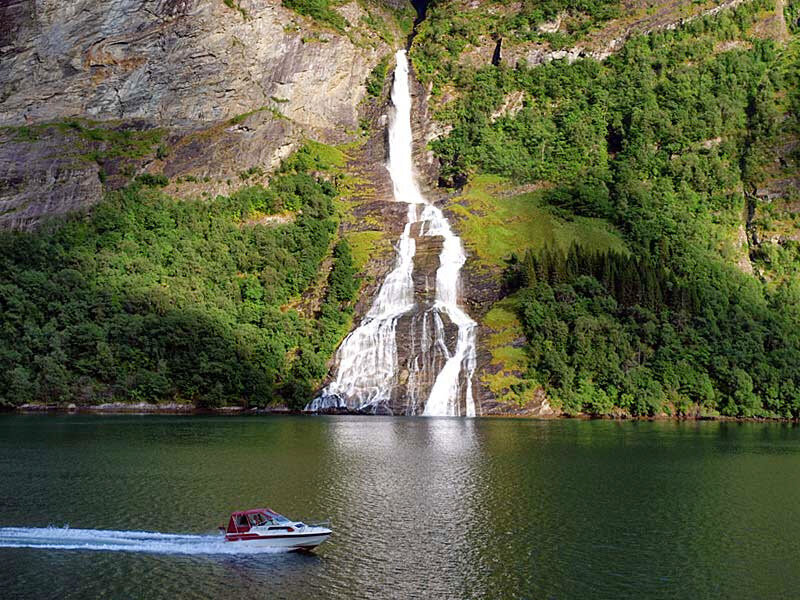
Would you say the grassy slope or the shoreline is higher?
the grassy slope

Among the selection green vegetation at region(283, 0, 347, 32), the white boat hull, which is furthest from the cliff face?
the white boat hull

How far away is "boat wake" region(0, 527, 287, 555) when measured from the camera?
26469 millimetres

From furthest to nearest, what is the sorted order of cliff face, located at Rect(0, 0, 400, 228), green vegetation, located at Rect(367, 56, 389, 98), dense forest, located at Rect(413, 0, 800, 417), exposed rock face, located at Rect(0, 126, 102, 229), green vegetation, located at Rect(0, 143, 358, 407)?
green vegetation, located at Rect(367, 56, 389, 98)
cliff face, located at Rect(0, 0, 400, 228)
exposed rock face, located at Rect(0, 126, 102, 229)
green vegetation, located at Rect(0, 143, 358, 407)
dense forest, located at Rect(413, 0, 800, 417)

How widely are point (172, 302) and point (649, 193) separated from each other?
69248mm

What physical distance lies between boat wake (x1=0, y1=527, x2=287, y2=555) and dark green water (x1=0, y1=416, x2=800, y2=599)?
0.40 metres

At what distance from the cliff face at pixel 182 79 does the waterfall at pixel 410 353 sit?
38325 mm

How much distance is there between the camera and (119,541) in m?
27.0

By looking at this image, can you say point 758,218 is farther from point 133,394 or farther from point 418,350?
point 133,394

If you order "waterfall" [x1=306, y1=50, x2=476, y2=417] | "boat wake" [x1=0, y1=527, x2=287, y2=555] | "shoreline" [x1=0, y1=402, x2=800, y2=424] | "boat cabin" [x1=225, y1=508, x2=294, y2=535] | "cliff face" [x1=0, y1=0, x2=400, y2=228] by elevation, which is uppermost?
"cliff face" [x1=0, y1=0, x2=400, y2=228]

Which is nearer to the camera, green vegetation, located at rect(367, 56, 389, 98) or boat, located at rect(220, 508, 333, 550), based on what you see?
boat, located at rect(220, 508, 333, 550)

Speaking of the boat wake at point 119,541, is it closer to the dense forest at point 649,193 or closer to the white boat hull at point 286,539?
the white boat hull at point 286,539

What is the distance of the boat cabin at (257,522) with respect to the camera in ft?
87.7

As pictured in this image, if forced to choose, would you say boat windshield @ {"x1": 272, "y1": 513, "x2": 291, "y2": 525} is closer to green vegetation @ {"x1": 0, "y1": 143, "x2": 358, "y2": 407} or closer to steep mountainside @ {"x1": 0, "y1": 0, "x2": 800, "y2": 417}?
steep mountainside @ {"x1": 0, "y1": 0, "x2": 800, "y2": 417}

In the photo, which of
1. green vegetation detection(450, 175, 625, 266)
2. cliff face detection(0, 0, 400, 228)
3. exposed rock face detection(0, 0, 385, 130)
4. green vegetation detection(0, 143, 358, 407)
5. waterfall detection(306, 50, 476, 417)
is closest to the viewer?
waterfall detection(306, 50, 476, 417)
